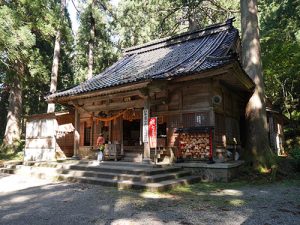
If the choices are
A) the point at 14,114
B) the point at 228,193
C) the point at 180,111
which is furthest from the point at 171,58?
the point at 14,114

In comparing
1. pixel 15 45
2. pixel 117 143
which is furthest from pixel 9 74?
pixel 117 143

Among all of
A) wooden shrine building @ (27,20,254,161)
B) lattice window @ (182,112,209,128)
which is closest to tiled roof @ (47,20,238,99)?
wooden shrine building @ (27,20,254,161)

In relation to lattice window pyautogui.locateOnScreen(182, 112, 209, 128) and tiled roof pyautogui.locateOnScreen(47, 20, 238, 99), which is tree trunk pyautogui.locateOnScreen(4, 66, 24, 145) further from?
lattice window pyautogui.locateOnScreen(182, 112, 209, 128)

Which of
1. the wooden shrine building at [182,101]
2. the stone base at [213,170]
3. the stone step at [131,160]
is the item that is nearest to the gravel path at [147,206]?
the stone base at [213,170]

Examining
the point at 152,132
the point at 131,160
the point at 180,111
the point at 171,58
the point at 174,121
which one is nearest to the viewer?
the point at 152,132

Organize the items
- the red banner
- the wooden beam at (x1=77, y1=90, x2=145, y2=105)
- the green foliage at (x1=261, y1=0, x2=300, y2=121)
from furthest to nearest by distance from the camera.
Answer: the green foliage at (x1=261, y1=0, x2=300, y2=121)
the wooden beam at (x1=77, y1=90, x2=145, y2=105)
the red banner

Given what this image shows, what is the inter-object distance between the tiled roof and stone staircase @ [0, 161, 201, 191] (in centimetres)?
333

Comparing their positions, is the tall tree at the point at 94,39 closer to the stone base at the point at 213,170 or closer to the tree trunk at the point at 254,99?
the tree trunk at the point at 254,99

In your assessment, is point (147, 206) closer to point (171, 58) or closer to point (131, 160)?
point (131, 160)

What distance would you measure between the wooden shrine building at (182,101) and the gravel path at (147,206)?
9.10 ft

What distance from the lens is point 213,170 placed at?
991 centimetres

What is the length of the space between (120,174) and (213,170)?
3.46 metres

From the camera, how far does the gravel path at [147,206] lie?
17.1 ft

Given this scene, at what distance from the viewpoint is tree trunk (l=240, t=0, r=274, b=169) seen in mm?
11273
